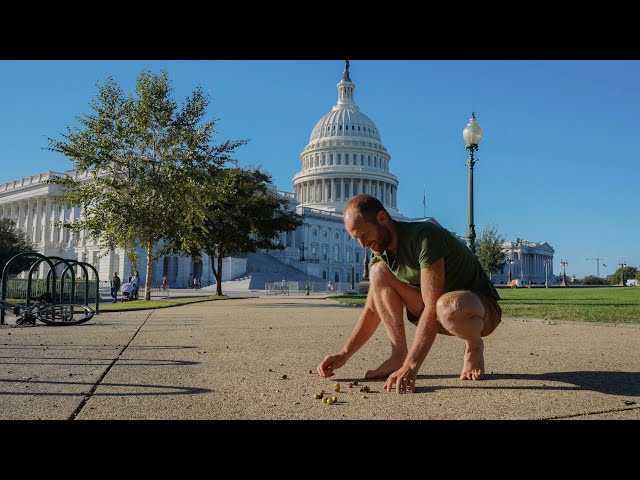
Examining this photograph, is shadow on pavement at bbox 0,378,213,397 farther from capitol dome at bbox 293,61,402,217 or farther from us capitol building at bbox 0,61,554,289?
capitol dome at bbox 293,61,402,217

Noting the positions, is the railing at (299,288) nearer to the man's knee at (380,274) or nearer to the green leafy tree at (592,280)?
the man's knee at (380,274)

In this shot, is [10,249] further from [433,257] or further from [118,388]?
[433,257]

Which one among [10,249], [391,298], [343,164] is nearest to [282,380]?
[391,298]

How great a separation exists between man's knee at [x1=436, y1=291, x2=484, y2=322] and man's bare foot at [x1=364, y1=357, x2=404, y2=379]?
812 millimetres

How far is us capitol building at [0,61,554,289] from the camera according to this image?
75.4 meters

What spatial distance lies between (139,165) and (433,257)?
73.9 ft

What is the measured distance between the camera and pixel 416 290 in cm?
482

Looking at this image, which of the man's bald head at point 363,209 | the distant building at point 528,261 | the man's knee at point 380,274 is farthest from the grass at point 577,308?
the distant building at point 528,261

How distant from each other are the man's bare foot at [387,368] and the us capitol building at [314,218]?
61185 mm

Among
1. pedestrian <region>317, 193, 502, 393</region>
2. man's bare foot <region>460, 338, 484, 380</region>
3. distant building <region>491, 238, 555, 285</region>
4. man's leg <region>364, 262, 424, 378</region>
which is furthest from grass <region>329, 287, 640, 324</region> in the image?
distant building <region>491, 238, 555, 285</region>
